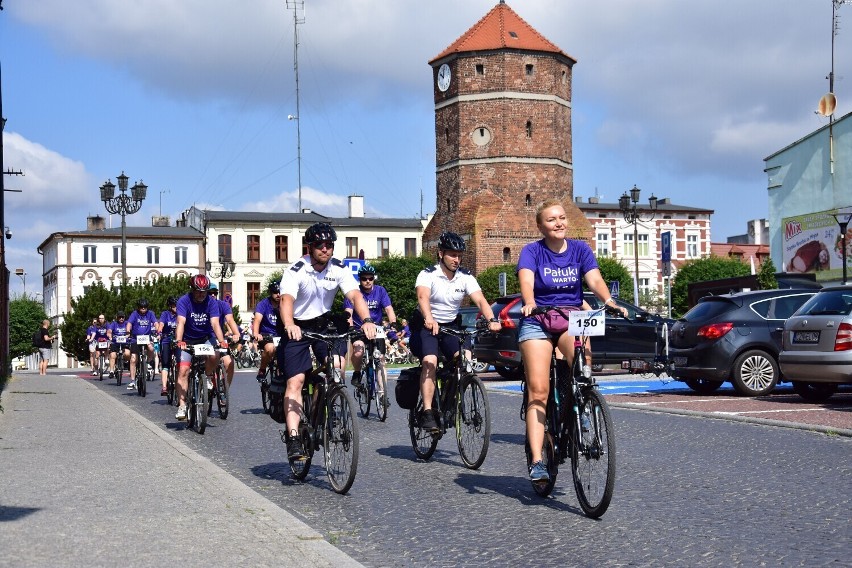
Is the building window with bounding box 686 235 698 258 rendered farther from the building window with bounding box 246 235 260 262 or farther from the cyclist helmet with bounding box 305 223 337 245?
the cyclist helmet with bounding box 305 223 337 245

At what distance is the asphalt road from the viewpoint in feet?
20.3

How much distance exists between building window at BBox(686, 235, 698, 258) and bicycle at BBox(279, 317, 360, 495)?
11387 cm

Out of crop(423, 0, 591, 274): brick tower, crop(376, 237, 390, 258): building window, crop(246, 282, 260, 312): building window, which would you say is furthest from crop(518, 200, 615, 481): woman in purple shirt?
crop(376, 237, 390, 258): building window

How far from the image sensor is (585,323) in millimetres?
7445

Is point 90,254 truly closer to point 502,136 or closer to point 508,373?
point 502,136

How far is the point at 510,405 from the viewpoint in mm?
17266

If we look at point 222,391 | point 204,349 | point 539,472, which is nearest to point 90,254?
point 222,391

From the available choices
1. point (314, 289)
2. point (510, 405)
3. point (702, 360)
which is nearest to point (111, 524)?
point (314, 289)

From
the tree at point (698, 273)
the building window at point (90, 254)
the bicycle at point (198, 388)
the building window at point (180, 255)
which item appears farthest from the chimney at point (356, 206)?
the bicycle at point (198, 388)

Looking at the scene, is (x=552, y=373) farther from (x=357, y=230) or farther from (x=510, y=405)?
(x=357, y=230)

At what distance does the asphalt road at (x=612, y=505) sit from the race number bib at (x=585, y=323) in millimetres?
1110

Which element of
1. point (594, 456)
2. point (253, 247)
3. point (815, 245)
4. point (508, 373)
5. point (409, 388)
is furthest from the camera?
point (253, 247)

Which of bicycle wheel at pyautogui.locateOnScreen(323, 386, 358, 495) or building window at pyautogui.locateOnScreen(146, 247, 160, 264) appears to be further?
building window at pyautogui.locateOnScreen(146, 247, 160, 264)

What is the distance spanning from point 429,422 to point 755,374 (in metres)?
8.95
